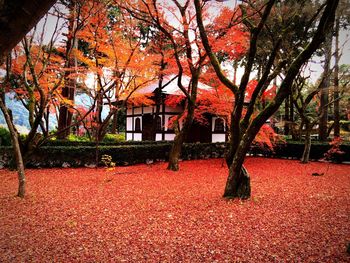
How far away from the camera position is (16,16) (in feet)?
3.25

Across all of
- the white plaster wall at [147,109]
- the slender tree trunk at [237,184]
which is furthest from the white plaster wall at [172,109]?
the slender tree trunk at [237,184]

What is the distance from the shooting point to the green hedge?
11.6 metres

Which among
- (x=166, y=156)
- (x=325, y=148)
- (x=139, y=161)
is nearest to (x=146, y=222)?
(x=139, y=161)

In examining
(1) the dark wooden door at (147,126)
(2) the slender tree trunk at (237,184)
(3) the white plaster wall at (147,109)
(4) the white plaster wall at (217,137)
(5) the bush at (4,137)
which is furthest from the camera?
(4) the white plaster wall at (217,137)

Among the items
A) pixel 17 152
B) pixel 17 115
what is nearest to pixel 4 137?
pixel 17 152

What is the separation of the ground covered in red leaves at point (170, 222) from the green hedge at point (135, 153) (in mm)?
2919

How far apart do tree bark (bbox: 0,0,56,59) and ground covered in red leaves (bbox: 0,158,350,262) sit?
328 centimetres

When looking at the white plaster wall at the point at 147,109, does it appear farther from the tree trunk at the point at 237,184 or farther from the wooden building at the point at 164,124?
the tree trunk at the point at 237,184

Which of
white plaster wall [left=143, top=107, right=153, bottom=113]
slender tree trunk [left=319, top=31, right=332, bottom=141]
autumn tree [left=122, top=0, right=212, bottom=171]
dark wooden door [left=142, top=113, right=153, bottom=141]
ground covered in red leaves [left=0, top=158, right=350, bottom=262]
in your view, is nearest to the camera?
ground covered in red leaves [left=0, top=158, right=350, bottom=262]

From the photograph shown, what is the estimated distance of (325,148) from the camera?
51.5 feet

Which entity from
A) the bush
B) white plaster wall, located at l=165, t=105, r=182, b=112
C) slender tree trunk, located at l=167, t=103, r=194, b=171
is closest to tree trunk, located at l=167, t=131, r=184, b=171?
slender tree trunk, located at l=167, t=103, r=194, b=171

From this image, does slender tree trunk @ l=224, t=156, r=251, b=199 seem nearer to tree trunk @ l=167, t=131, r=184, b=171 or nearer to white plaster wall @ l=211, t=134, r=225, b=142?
tree trunk @ l=167, t=131, r=184, b=171

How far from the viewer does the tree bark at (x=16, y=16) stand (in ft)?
3.22

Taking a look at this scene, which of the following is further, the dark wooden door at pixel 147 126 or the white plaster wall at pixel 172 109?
the dark wooden door at pixel 147 126
